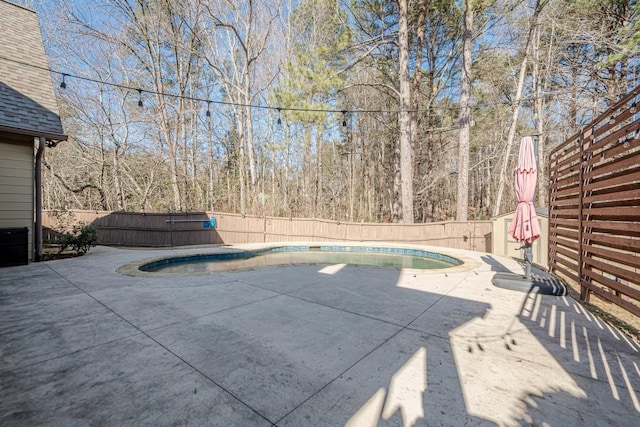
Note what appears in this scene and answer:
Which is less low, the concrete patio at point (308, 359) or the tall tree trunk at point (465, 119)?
the tall tree trunk at point (465, 119)

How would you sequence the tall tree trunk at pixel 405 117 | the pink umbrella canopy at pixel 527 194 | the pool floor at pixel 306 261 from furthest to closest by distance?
the tall tree trunk at pixel 405 117
the pool floor at pixel 306 261
the pink umbrella canopy at pixel 527 194

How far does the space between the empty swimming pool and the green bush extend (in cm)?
214

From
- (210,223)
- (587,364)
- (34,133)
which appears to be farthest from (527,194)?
(210,223)

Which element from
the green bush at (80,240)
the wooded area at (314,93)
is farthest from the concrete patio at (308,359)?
the wooded area at (314,93)

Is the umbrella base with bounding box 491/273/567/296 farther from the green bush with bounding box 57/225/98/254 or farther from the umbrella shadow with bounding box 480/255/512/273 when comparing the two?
the green bush with bounding box 57/225/98/254

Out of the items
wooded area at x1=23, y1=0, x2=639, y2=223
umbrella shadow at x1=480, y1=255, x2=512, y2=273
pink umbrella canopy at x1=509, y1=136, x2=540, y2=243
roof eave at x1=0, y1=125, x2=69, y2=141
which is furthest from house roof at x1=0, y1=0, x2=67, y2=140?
umbrella shadow at x1=480, y1=255, x2=512, y2=273

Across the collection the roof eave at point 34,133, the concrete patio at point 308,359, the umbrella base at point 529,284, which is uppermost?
the roof eave at point 34,133

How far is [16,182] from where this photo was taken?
5.64 metres

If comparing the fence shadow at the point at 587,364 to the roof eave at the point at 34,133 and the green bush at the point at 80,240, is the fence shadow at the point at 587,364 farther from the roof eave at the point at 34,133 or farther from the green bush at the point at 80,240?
the green bush at the point at 80,240

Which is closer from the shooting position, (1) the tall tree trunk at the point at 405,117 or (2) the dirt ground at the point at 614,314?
(2) the dirt ground at the point at 614,314

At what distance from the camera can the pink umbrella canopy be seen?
4.04 m

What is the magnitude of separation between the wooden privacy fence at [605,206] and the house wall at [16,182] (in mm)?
9427

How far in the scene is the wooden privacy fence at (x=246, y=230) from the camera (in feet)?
30.1

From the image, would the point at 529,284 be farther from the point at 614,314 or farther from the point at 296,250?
the point at 296,250
